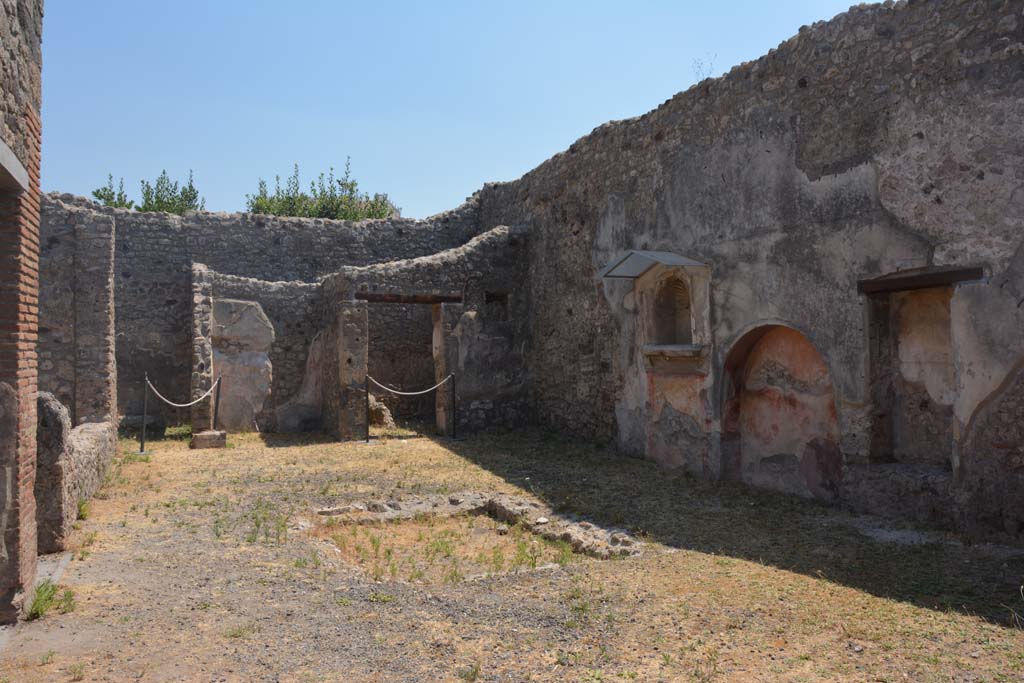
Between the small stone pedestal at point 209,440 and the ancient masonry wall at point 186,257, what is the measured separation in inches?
91.4

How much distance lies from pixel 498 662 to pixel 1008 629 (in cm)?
292

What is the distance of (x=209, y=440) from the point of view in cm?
1317

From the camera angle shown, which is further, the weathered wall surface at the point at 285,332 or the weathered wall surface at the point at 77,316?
the weathered wall surface at the point at 285,332

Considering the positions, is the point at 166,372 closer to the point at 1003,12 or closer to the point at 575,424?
the point at 575,424

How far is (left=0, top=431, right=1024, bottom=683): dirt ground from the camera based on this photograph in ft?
14.3

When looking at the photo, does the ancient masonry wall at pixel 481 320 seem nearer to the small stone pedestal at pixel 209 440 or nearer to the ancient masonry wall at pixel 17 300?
the small stone pedestal at pixel 209 440

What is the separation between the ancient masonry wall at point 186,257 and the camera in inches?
598

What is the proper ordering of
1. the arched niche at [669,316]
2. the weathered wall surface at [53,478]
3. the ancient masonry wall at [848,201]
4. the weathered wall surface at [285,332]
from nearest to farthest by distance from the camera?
1. the weathered wall surface at [53,478]
2. the ancient masonry wall at [848,201]
3. the arched niche at [669,316]
4. the weathered wall surface at [285,332]

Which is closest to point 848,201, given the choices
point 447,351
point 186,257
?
point 447,351

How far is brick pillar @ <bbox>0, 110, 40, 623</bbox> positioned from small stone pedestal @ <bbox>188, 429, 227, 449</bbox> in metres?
7.76

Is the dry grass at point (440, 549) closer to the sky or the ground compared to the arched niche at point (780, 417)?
closer to the ground

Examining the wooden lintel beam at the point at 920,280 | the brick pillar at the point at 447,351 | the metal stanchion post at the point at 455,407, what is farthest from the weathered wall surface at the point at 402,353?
the wooden lintel beam at the point at 920,280

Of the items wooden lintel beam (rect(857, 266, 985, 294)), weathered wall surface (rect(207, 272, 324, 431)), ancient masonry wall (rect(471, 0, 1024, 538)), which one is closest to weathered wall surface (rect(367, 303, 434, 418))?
weathered wall surface (rect(207, 272, 324, 431))

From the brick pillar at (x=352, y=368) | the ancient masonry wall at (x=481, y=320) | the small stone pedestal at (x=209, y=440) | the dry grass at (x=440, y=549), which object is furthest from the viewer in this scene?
the ancient masonry wall at (x=481, y=320)
